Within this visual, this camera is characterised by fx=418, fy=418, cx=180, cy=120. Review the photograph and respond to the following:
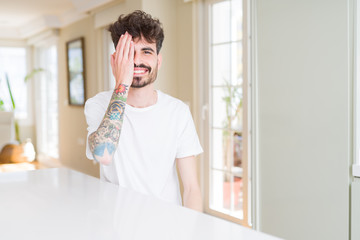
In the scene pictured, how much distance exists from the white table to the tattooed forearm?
11cm

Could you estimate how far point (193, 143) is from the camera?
1576 millimetres

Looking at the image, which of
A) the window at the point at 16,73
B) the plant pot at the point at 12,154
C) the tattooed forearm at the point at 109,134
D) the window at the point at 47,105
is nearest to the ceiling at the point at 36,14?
the window at the point at 16,73

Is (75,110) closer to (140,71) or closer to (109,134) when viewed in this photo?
(140,71)

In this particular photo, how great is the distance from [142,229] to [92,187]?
0.49 m

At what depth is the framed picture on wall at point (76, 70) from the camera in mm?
5711

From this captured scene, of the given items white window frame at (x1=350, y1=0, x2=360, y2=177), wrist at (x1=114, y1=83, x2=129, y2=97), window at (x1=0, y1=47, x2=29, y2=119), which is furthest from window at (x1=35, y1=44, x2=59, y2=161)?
wrist at (x1=114, y1=83, x2=129, y2=97)

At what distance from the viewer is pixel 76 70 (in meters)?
Answer: 5.92

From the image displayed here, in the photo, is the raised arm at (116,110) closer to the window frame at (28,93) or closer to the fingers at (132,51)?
the fingers at (132,51)

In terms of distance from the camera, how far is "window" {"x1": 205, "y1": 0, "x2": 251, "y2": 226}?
3.49 metres

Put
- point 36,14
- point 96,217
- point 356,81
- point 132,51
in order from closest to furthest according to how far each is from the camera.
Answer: point 96,217 → point 132,51 → point 356,81 → point 36,14

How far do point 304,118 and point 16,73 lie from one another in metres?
6.40

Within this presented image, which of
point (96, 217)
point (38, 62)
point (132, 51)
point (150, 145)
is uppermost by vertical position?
point (38, 62)

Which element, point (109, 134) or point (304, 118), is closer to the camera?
point (109, 134)

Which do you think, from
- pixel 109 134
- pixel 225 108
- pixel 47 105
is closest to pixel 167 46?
pixel 225 108
